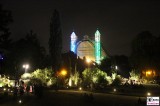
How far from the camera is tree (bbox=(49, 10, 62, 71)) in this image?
68375 millimetres

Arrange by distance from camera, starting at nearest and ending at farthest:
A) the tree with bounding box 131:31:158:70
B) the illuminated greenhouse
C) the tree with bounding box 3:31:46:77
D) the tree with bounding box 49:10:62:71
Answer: the tree with bounding box 49:10:62:71 → the tree with bounding box 3:31:46:77 → the tree with bounding box 131:31:158:70 → the illuminated greenhouse

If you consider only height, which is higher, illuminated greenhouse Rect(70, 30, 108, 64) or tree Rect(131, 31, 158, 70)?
illuminated greenhouse Rect(70, 30, 108, 64)

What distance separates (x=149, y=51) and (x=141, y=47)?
7.62 ft

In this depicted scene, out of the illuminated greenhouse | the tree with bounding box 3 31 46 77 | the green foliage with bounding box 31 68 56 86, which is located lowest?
the green foliage with bounding box 31 68 56 86

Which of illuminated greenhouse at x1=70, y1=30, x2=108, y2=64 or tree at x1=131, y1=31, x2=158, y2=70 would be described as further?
illuminated greenhouse at x1=70, y1=30, x2=108, y2=64

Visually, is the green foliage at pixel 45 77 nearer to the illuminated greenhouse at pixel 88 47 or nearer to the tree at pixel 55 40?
the tree at pixel 55 40

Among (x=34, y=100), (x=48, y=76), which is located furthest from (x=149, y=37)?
(x=34, y=100)

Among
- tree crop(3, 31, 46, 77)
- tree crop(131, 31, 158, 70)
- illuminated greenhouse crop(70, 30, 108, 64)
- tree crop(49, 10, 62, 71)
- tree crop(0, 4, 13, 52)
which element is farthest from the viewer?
illuminated greenhouse crop(70, 30, 108, 64)

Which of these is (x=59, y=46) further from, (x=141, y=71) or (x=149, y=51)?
(x=141, y=71)

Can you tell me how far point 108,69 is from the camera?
94062 millimetres

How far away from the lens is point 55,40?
6862 cm

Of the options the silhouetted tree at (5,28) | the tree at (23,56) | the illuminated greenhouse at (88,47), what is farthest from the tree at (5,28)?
the illuminated greenhouse at (88,47)

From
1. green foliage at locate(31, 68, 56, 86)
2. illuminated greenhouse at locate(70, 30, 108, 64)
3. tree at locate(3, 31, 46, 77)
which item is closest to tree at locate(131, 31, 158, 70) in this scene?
tree at locate(3, 31, 46, 77)

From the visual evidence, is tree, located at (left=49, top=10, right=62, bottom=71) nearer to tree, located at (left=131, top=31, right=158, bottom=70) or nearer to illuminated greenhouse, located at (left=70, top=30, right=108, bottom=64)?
tree, located at (left=131, top=31, right=158, bottom=70)
